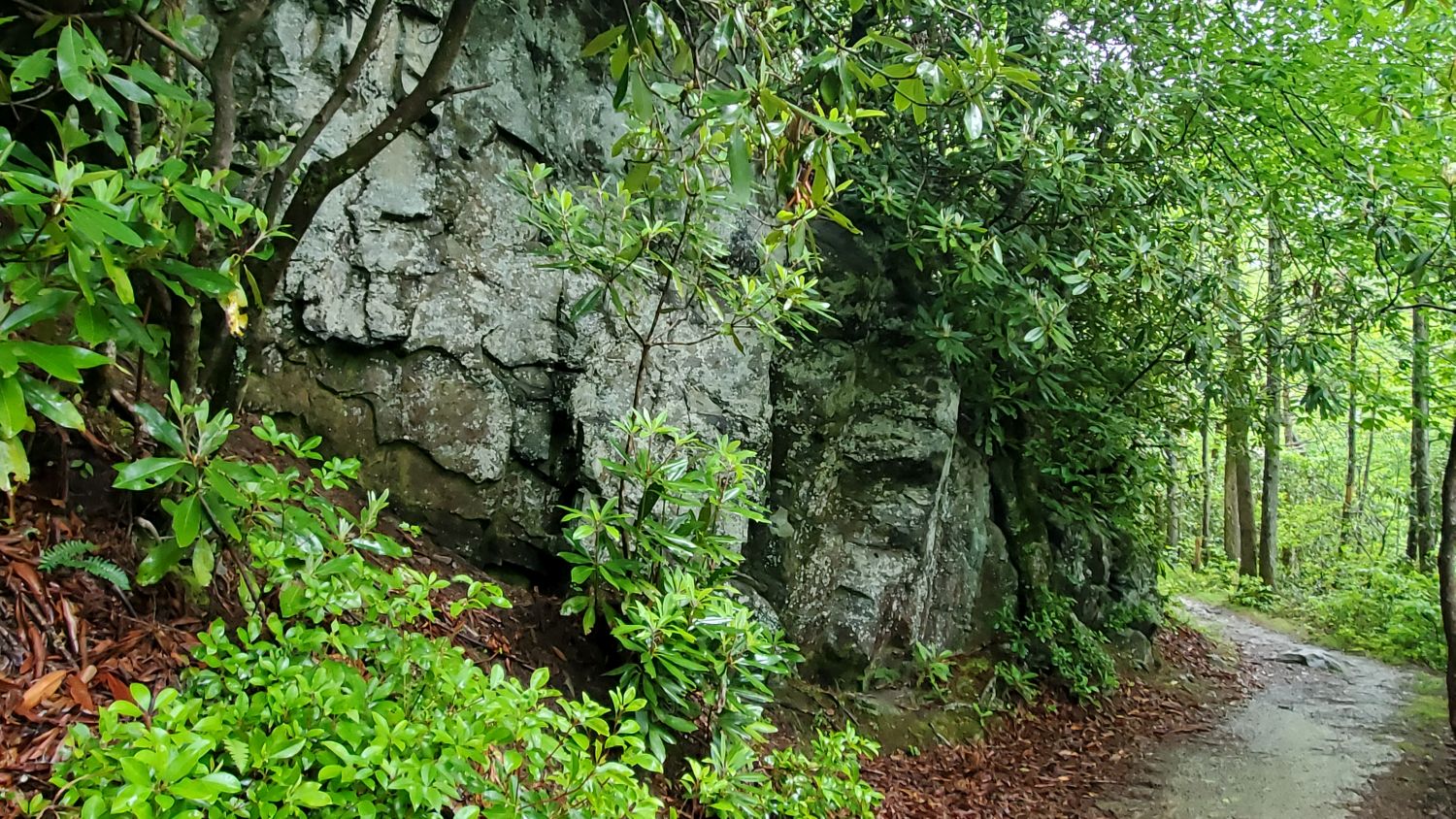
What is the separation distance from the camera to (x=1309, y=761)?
5633 mm

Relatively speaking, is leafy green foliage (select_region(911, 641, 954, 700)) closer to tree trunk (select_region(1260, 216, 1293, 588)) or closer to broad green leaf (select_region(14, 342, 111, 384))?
tree trunk (select_region(1260, 216, 1293, 588))

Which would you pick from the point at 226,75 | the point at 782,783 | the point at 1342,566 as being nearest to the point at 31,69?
the point at 226,75

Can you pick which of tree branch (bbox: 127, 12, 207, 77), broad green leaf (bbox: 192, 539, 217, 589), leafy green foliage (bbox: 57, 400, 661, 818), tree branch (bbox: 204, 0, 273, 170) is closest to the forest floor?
leafy green foliage (bbox: 57, 400, 661, 818)

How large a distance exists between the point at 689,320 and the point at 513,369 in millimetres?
1137

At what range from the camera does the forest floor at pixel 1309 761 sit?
479 centimetres

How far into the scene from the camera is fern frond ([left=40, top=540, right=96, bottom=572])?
6.38 feet

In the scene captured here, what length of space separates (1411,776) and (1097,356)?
3.59 m

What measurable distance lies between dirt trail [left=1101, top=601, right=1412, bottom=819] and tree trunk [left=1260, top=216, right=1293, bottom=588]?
8.28ft

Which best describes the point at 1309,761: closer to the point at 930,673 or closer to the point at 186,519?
the point at 930,673

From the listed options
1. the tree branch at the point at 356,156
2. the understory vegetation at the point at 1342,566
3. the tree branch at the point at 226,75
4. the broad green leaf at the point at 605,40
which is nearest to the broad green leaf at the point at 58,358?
the tree branch at the point at 356,156

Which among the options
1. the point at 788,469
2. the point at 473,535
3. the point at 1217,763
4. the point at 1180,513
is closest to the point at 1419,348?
the point at 1217,763

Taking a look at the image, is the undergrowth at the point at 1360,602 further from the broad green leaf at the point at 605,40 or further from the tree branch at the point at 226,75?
the tree branch at the point at 226,75

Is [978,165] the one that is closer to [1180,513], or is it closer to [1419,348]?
[1419,348]

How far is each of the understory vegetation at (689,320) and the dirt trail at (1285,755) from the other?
87 centimetres
